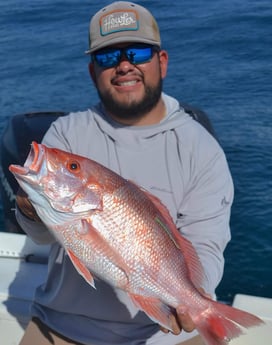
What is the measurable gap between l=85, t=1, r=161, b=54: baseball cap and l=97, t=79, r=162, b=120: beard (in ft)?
0.67

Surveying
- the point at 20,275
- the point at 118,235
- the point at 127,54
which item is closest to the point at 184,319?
the point at 118,235

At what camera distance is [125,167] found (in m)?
2.58

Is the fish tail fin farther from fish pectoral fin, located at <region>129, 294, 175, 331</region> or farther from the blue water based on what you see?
the blue water

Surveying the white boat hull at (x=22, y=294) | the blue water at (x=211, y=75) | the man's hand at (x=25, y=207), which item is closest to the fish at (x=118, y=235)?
Answer: the man's hand at (x=25, y=207)

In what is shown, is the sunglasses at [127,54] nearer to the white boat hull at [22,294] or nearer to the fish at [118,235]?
the fish at [118,235]

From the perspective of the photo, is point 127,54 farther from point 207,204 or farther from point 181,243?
point 181,243

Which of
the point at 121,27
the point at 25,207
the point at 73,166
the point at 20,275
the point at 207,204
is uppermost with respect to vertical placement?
the point at 121,27

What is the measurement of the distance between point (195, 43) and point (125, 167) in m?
10.4

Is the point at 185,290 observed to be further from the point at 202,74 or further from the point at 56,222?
the point at 202,74

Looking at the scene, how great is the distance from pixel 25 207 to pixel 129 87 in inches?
27.4

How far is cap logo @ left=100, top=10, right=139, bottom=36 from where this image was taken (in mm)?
2529

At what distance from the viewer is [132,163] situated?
2584 mm

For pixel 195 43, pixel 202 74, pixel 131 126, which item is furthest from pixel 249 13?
pixel 131 126

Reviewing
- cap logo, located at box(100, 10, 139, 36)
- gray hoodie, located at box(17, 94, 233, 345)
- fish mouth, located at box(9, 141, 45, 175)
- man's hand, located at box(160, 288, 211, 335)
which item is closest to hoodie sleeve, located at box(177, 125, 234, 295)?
gray hoodie, located at box(17, 94, 233, 345)
